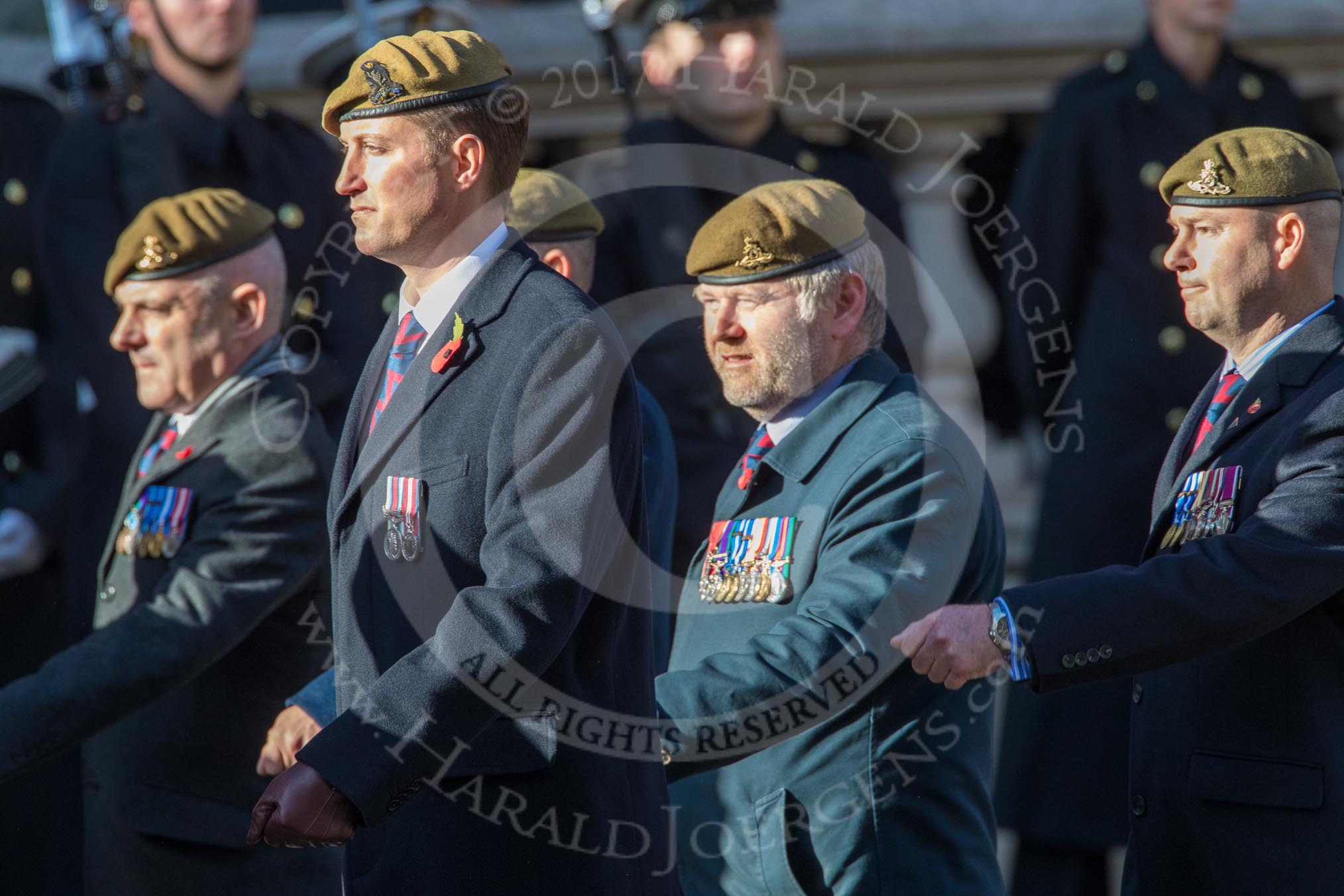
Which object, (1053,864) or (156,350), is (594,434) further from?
(1053,864)

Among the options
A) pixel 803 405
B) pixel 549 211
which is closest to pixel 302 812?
pixel 803 405

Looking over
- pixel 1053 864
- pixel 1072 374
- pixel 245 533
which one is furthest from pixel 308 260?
pixel 1053 864

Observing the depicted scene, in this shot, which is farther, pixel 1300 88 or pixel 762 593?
pixel 1300 88

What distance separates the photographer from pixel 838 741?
10.7 ft

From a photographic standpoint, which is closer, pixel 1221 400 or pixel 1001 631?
pixel 1001 631

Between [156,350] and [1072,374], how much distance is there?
2.31 metres

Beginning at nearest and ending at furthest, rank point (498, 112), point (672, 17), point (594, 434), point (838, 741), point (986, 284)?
point (594, 434) → point (498, 112) → point (838, 741) → point (672, 17) → point (986, 284)

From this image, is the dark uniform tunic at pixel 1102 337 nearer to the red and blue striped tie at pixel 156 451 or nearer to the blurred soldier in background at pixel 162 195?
the blurred soldier in background at pixel 162 195

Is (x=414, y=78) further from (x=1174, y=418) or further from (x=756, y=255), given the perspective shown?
(x=1174, y=418)

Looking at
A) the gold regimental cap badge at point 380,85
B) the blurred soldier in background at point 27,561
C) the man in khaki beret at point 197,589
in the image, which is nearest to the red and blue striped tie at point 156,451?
the man in khaki beret at point 197,589

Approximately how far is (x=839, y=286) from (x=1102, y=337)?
1592 mm

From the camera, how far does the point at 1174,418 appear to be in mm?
4844

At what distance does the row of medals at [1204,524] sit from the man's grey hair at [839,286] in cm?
67

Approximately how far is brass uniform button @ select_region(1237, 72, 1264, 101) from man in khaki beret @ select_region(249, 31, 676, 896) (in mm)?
2708
